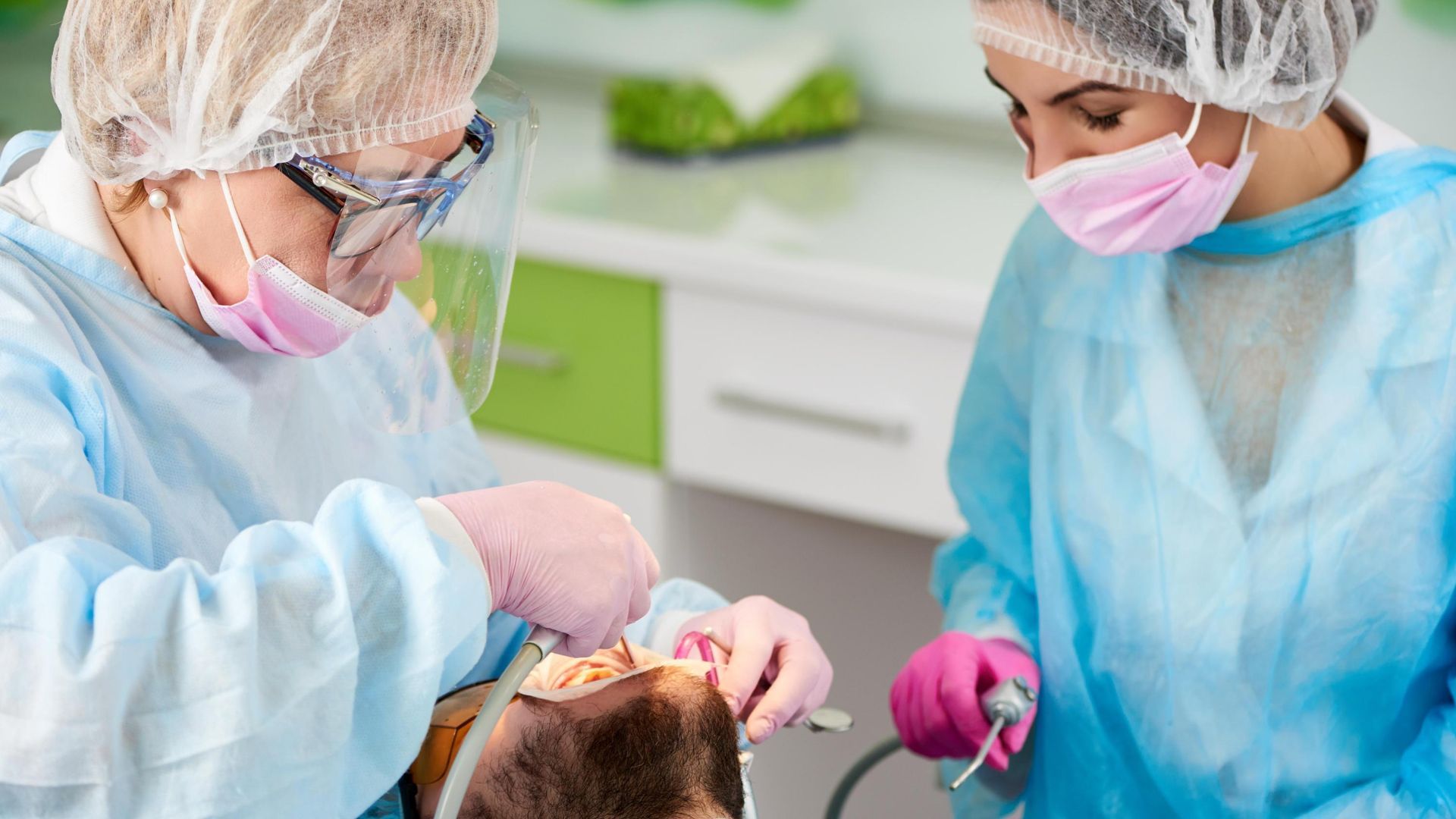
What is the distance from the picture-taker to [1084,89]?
1.12 meters

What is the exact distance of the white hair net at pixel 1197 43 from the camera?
109 centimetres

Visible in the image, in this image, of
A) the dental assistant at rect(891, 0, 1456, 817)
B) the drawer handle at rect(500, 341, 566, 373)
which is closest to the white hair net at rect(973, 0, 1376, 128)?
the dental assistant at rect(891, 0, 1456, 817)

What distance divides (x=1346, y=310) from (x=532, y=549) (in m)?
0.69

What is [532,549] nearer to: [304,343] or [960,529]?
[304,343]

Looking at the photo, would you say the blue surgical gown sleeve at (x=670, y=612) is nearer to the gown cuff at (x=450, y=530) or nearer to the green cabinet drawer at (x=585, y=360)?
the gown cuff at (x=450, y=530)

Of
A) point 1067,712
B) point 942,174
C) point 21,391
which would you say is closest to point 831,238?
point 942,174

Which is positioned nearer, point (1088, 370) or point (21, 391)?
point (21, 391)

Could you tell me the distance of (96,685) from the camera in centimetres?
71

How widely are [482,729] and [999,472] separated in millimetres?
694

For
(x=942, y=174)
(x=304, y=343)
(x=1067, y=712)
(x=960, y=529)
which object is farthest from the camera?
(x=942, y=174)

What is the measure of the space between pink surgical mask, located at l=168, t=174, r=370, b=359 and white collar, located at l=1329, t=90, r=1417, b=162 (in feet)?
2.64

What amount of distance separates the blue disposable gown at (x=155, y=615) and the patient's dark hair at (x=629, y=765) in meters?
0.16

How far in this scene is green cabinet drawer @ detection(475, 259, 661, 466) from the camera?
2053 millimetres

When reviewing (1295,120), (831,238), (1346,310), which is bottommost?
(831,238)
